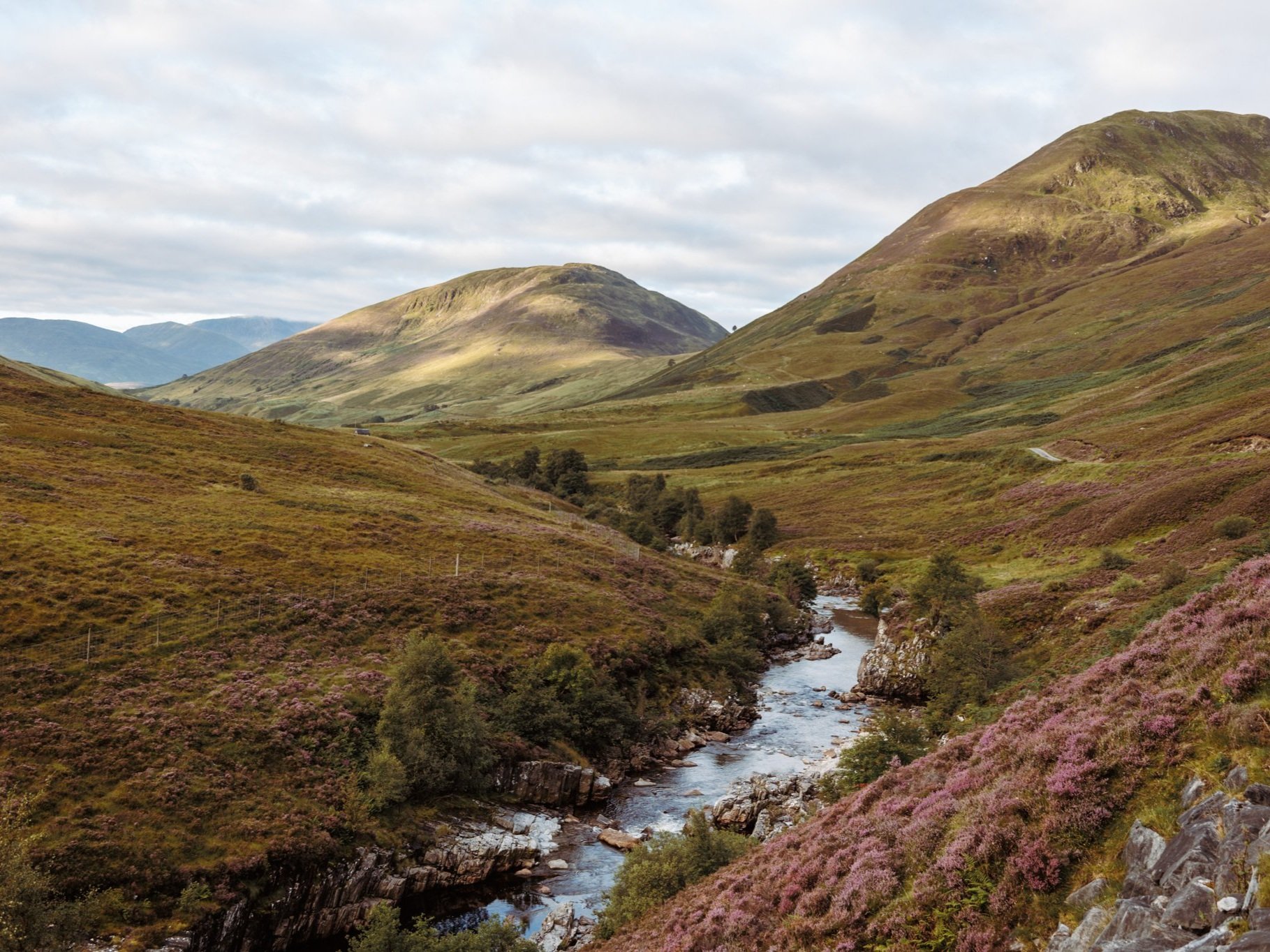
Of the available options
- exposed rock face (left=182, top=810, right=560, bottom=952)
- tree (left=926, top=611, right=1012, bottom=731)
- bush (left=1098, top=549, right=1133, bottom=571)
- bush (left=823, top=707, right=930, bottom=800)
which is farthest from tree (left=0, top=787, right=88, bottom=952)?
bush (left=1098, top=549, right=1133, bottom=571)

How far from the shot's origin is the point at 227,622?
57812 millimetres

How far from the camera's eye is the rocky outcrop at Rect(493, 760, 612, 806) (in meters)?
51.8

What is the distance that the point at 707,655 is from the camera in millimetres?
76375

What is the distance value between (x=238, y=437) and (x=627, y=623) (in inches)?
3093

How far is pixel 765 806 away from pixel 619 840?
9.15 m

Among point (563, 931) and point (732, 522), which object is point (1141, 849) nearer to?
point (563, 931)

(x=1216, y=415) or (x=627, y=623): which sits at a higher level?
(x=1216, y=415)

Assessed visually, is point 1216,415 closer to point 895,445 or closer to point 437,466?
point 895,445

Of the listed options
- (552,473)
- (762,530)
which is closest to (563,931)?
(762,530)

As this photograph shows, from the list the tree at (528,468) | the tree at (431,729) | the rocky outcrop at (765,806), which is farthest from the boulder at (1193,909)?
the tree at (528,468)

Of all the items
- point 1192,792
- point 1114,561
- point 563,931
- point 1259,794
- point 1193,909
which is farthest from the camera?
point 1114,561

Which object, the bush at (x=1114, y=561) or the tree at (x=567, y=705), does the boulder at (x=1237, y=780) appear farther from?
the bush at (x=1114, y=561)

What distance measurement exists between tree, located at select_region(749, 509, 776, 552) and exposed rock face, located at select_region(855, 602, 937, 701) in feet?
190

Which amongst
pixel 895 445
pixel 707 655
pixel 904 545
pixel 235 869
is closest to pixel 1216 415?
pixel 904 545
